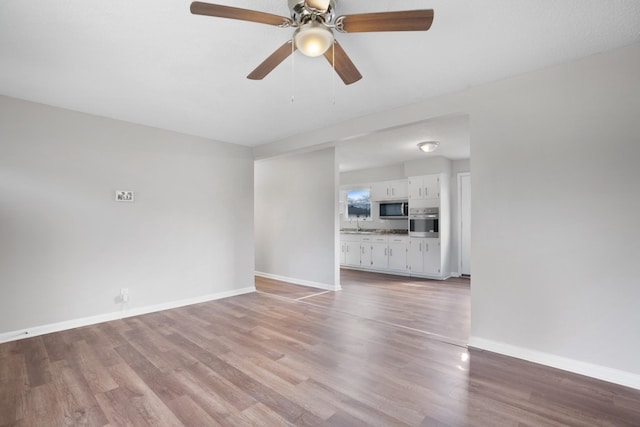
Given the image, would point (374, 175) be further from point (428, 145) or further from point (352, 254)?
point (428, 145)

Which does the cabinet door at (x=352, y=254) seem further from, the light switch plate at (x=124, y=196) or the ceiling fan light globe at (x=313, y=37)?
the ceiling fan light globe at (x=313, y=37)

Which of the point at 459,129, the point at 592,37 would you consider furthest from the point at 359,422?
the point at 459,129

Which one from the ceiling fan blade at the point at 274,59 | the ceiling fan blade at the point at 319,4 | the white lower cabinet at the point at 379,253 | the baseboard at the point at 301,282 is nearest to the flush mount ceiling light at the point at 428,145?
the white lower cabinet at the point at 379,253

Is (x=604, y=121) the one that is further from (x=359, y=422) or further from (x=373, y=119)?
A: (x=359, y=422)

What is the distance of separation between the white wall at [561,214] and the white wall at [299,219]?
276cm

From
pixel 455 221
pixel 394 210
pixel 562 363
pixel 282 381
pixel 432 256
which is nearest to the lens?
pixel 282 381

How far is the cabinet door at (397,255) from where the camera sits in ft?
22.5

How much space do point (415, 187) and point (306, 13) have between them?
18.6 ft

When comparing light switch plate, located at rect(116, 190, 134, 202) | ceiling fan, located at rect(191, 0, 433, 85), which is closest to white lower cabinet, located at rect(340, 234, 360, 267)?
light switch plate, located at rect(116, 190, 134, 202)

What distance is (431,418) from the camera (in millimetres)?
1895

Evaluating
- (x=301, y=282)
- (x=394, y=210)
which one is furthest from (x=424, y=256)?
(x=301, y=282)

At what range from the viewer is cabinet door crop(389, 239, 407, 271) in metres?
6.85

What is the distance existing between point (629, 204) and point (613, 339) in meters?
1.07

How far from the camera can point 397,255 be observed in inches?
273
